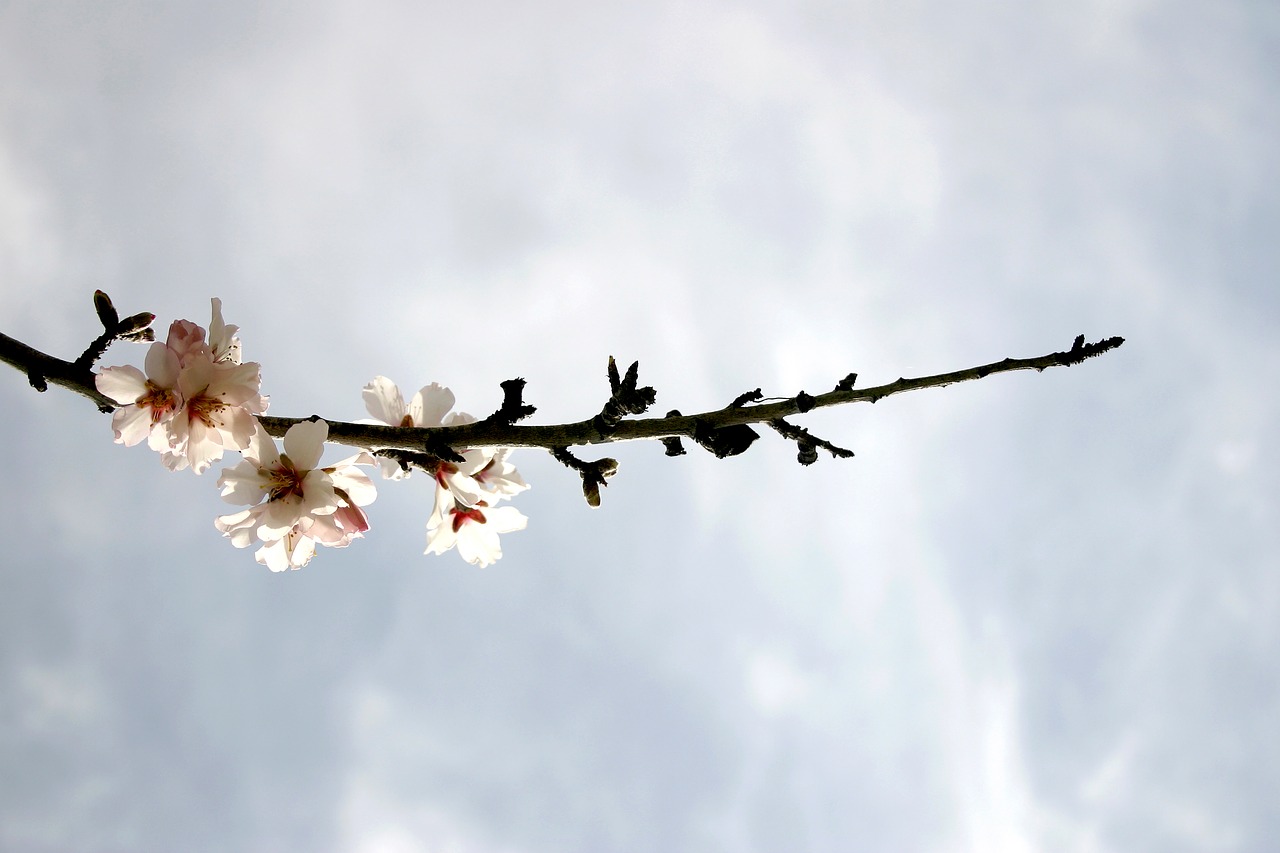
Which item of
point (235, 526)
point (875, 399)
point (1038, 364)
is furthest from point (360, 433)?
point (1038, 364)

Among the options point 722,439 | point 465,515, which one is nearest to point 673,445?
point 722,439

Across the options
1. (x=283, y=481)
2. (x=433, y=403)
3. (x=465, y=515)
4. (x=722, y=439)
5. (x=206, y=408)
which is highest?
(x=433, y=403)

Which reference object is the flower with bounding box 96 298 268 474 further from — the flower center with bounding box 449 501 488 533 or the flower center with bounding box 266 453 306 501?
the flower center with bounding box 449 501 488 533

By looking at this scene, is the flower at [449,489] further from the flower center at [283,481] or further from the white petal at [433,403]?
the flower center at [283,481]

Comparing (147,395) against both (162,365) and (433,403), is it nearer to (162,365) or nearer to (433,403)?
(162,365)

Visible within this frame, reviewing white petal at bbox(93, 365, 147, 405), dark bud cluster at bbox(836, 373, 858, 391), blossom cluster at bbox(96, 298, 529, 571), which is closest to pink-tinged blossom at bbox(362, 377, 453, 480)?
blossom cluster at bbox(96, 298, 529, 571)
